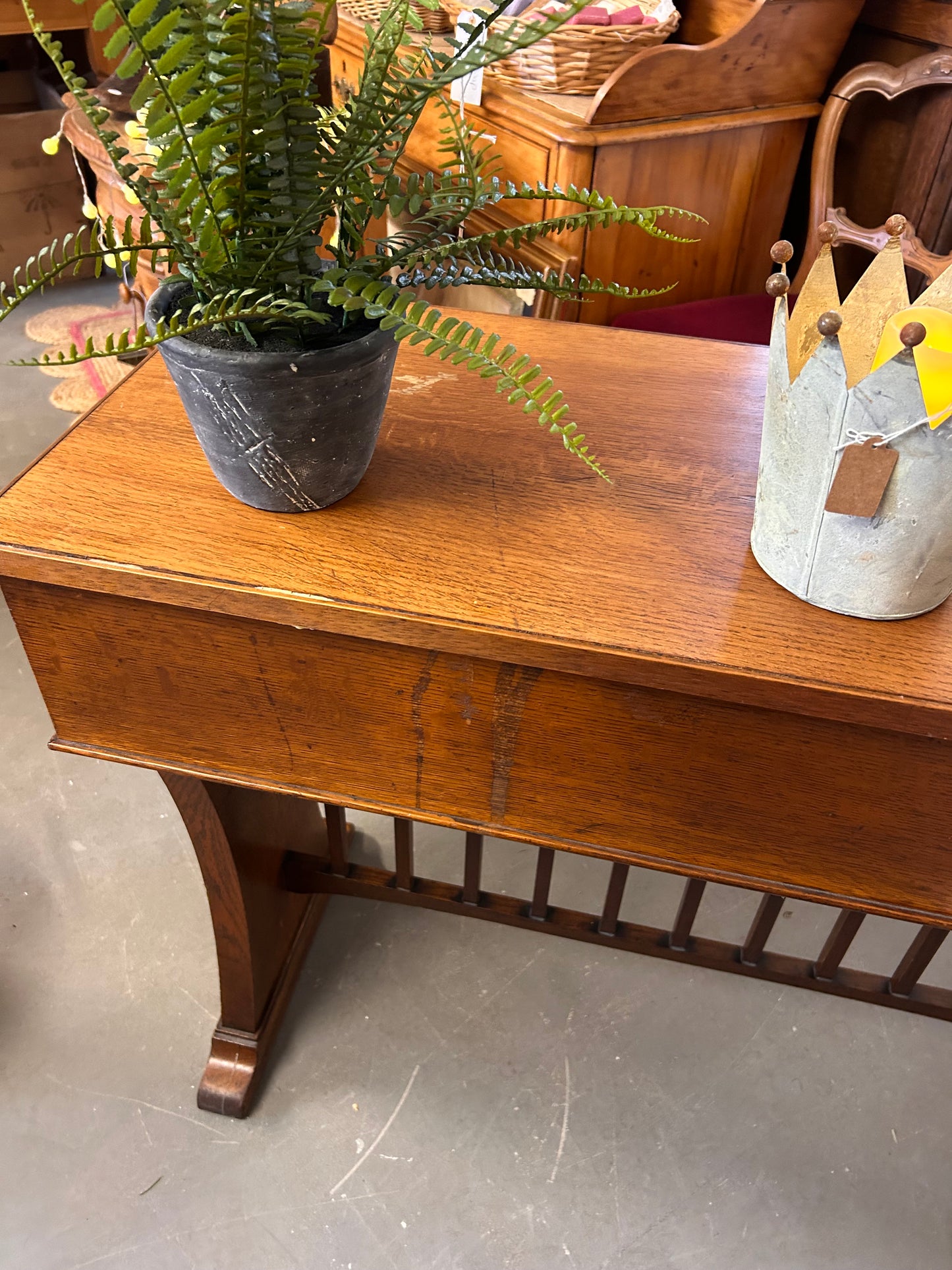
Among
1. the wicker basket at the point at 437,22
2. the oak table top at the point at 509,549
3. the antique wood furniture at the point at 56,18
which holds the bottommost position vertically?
the antique wood furniture at the point at 56,18

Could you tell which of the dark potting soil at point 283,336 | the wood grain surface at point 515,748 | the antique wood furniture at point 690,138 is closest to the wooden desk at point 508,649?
the wood grain surface at point 515,748

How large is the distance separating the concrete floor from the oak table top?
0.78 metres

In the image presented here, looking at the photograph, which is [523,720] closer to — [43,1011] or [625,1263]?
[625,1263]

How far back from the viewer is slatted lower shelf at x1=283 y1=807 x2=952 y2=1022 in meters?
1.08

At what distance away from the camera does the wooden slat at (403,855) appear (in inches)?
43.6

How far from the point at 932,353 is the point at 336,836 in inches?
34.2

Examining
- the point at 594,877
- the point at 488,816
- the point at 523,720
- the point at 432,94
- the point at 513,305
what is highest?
the point at 432,94

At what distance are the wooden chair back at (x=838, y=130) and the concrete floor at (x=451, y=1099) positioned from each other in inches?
37.7

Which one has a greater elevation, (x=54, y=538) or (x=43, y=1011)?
(x=54, y=538)

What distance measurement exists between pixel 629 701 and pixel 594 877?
87cm

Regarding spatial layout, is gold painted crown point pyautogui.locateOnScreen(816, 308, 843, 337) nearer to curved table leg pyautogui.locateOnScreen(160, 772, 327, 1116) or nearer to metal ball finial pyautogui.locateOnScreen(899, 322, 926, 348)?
metal ball finial pyautogui.locateOnScreen(899, 322, 926, 348)

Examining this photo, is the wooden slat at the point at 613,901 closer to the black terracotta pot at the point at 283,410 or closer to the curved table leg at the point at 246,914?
the curved table leg at the point at 246,914

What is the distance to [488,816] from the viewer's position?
0.72 meters

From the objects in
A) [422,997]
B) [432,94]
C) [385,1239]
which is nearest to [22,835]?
[422,997]
